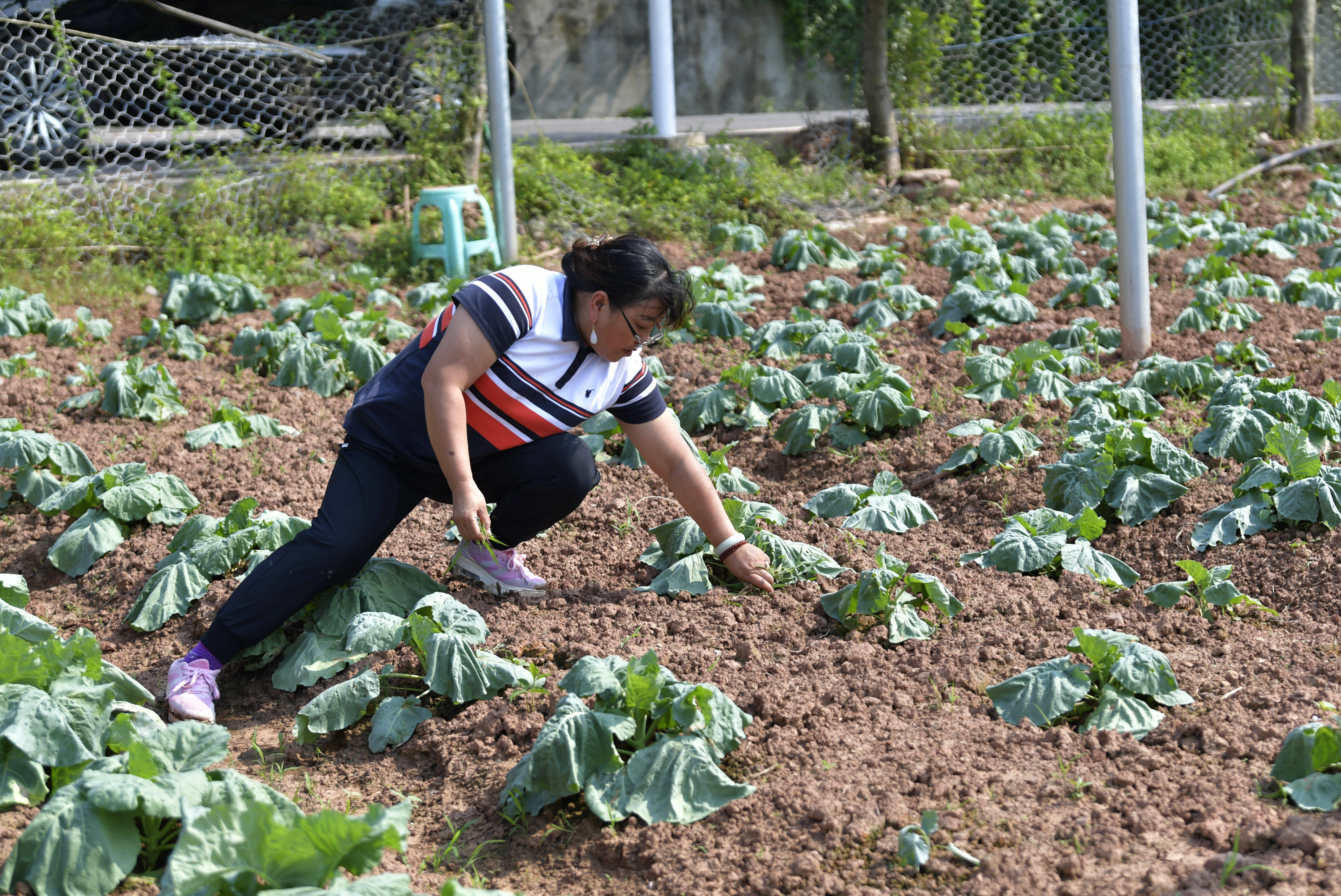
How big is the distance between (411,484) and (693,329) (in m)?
3.11

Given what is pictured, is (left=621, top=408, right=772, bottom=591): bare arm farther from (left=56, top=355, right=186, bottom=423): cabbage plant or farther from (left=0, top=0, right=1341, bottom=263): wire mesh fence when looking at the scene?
(left=0, top=0, right=1341, bottom=263): wire mesh fence

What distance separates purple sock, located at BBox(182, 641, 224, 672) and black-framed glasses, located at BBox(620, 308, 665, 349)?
1.32 m

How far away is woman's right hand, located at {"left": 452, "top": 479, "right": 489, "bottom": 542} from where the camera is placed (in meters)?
2.80

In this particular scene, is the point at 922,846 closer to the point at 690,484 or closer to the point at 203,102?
the point at 690,484

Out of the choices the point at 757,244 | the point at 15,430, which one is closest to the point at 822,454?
the point at 15,430

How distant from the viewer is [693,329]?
20.0ft

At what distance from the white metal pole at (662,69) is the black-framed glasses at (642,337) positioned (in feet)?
22.2

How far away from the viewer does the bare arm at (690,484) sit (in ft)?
10.4

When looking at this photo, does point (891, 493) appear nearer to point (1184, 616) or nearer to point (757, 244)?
point (1184, 616)

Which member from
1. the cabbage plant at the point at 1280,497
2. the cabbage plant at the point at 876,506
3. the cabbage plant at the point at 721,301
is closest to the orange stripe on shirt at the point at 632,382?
the cabbage plant at the point at 876,506

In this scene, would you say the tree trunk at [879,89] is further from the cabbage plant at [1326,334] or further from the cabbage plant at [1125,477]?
the cabbage plant at [1125,477]

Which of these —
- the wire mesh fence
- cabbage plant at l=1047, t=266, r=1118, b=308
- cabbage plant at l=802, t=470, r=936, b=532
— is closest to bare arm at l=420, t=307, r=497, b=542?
cabbage plant at l=802, t=470, r=936, b=532

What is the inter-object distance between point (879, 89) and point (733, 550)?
7.66 metres

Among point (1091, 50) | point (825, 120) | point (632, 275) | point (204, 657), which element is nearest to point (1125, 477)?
point (632, 275)
